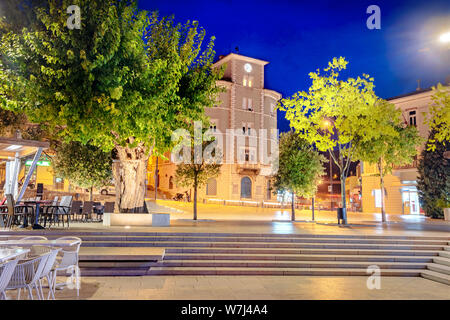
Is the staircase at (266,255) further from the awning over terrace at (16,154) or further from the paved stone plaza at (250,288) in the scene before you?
the awning over terrace at (16,154)

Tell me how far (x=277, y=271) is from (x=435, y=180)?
21380 mm

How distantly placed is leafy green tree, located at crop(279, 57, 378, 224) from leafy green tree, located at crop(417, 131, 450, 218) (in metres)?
10.6

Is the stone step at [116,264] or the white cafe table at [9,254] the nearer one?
the white cafe table at [9,254]

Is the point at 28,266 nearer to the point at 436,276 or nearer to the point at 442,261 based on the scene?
the point at 436,276

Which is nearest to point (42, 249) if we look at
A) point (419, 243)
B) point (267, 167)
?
point (419, 243)

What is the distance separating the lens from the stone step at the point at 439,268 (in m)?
9.60

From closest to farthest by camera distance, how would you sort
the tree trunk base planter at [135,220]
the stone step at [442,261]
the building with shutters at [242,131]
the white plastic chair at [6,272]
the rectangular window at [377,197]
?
the white plastic chair at [6,272], the stone step at [442,261], the tree trunk base planter at [135,220], the rectangular window at [377,197], the building with shutters at [242,131]

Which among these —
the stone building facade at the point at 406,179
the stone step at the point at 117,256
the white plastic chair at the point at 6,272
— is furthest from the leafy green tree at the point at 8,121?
the stone building facade at the point at 406,179

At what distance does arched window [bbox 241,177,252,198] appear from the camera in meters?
46.4

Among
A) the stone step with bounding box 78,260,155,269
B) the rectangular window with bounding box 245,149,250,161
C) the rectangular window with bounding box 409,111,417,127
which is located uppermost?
the rectangular window with bounding box 409,111,417,127

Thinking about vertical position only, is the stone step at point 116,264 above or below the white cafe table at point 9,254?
below

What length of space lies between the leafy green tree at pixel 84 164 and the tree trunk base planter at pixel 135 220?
9046 mm

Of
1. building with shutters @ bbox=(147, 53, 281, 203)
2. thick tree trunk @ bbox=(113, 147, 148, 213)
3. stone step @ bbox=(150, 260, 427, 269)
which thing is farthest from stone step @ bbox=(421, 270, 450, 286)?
building with shutters @ bbox=(147, 53, 281, 203)

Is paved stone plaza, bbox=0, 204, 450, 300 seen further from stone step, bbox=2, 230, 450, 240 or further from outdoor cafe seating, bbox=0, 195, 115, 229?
outdoor cafe seating, bbox=0, 195, 115, 229
